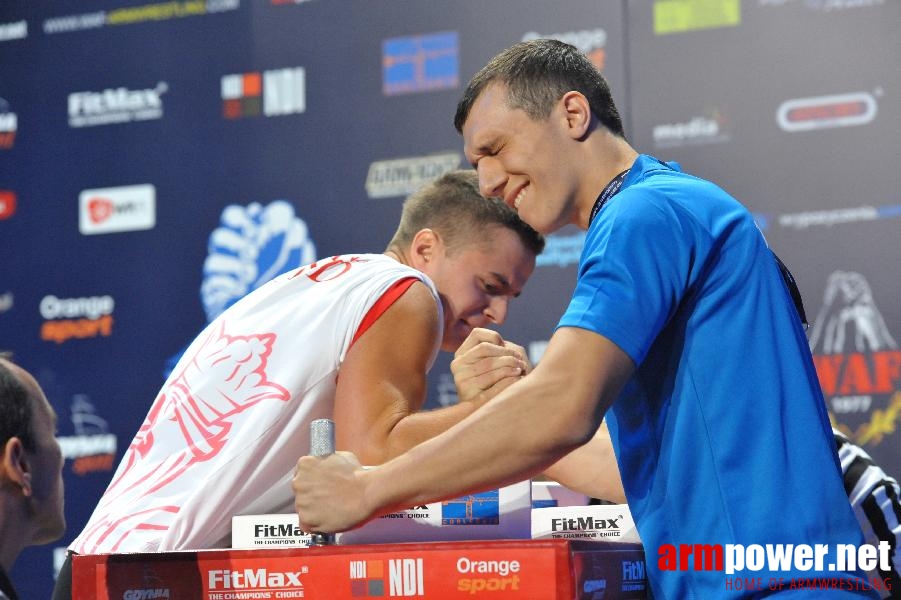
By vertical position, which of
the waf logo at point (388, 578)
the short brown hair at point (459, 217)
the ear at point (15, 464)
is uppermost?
the short brown hair at point (459, 217)

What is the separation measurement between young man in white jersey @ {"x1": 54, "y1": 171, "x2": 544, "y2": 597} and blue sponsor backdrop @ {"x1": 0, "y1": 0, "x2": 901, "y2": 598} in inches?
82.2

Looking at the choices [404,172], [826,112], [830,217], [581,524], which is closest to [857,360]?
[830,217]

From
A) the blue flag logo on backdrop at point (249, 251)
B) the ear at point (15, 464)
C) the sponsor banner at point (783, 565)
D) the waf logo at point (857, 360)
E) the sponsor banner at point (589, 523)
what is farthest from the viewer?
the blue flag logo on backdrop at point (249, 251)

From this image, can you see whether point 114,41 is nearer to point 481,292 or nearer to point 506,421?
point 481,292

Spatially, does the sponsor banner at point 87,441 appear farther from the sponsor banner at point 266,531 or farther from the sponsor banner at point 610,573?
the sponsor banner at point 610,573

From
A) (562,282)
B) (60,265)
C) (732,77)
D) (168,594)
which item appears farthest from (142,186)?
(168,594)

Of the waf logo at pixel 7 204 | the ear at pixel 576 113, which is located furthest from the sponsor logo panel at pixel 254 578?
the waf logo at pixel 7 204

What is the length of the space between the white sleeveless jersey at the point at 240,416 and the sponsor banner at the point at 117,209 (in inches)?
106

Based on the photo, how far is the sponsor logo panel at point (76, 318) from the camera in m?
4.46

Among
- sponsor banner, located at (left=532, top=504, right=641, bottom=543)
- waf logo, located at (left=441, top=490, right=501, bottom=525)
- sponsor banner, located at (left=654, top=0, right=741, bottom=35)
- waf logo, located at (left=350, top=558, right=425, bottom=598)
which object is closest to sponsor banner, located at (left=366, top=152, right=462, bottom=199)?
sponsor banner, located at (left=654, top=0, right=741, bottom=35)

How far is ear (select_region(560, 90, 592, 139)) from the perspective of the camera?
1534 millimetres

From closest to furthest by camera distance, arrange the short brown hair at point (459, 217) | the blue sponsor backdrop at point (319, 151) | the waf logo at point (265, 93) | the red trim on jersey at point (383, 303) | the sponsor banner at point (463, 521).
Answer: the sponsor banner at point (463, 521) → the red trim on jersey at point (383, 303) → the short brown hair at point (459, 217) → the blue sponsor backdrop at point (319, 151) → the waf logo at point (265, 93)

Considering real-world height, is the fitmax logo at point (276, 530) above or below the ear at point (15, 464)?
above

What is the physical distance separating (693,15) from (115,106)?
230 centimetres
